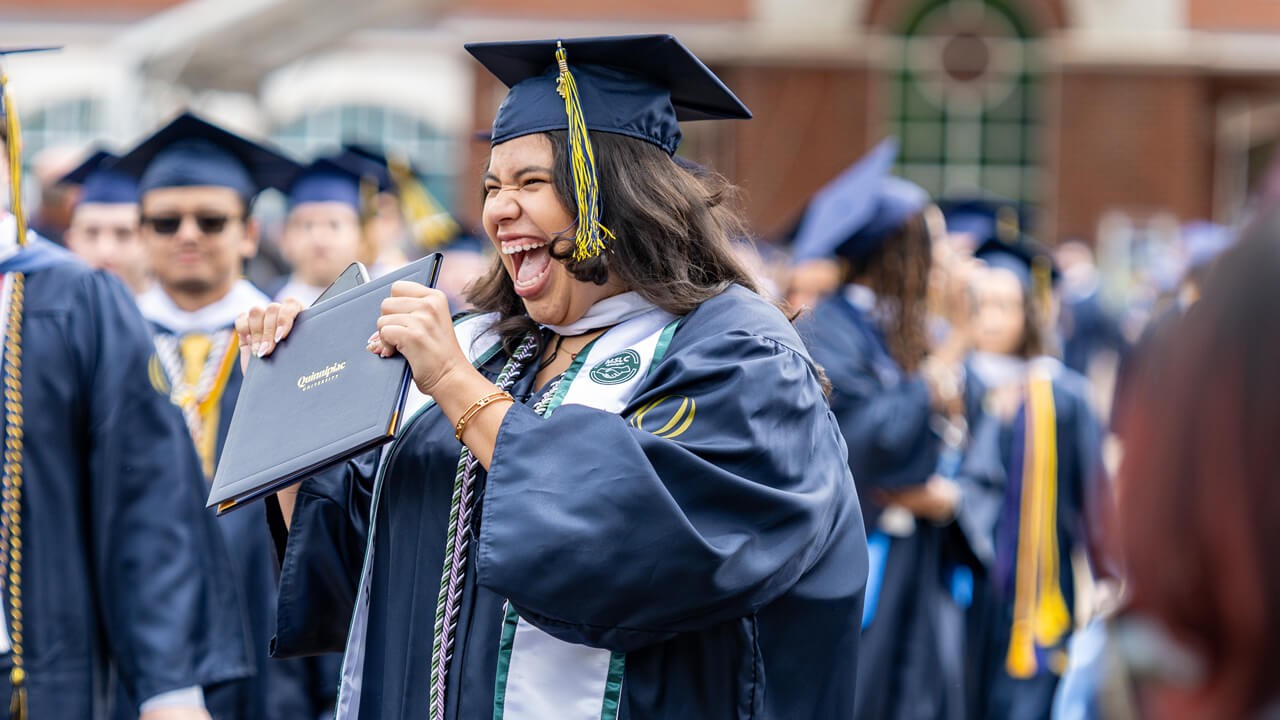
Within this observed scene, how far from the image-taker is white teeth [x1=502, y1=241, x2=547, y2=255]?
8.40ft

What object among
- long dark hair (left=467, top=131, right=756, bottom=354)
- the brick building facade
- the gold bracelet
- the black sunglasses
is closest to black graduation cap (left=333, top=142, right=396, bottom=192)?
the black sunglasses

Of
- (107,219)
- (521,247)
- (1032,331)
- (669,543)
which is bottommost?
(1032,331)

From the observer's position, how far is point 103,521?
3.11m

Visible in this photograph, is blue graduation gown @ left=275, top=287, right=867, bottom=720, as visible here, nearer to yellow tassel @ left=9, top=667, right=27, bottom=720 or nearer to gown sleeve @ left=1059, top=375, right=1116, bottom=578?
yellow tassel @ left=9, top=667, right=27, bottom=720

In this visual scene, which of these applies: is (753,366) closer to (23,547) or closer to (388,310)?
(388,310)

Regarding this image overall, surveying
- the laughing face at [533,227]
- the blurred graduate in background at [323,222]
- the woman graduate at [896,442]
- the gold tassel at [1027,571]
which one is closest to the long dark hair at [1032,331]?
the gold tassel at [1027,571]

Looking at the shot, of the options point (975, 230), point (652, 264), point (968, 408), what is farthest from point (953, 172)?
point (652, 264)

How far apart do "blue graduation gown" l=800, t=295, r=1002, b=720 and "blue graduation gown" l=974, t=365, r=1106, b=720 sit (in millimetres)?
492

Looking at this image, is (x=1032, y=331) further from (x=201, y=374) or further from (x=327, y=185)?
(x=201, y=374)

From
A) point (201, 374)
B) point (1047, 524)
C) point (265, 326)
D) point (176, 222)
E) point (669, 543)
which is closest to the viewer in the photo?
point (669, 543)

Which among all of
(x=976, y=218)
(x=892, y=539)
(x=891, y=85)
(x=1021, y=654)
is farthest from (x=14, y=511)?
(x=891, y=85)

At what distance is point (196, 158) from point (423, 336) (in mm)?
2842

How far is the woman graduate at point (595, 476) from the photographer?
2193 millimetres

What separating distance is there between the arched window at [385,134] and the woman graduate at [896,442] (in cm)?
1326
